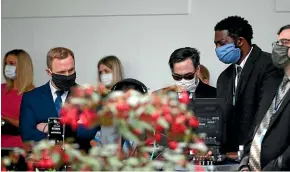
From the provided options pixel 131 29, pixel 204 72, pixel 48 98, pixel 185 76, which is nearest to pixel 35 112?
pixel 48 98

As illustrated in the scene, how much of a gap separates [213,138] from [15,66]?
8.09ft

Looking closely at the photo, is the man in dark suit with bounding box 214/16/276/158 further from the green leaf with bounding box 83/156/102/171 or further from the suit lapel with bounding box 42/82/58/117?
the green leaf with bounding box 83/156/102/171

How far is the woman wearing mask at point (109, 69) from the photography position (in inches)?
240

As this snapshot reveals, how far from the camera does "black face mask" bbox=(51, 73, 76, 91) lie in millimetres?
4574

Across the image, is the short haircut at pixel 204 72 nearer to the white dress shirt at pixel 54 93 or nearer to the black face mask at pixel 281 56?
the white dress shirt at pixel 54 93

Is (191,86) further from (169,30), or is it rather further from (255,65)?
(169,30)

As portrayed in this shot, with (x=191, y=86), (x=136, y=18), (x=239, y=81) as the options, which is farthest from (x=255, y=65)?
(x=136, y=18)

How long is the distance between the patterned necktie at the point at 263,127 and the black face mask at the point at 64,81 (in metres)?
1.27

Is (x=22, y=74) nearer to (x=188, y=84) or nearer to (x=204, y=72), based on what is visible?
(x=204, y=72)

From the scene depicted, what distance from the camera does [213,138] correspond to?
13.1 feet

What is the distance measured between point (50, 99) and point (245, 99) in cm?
130

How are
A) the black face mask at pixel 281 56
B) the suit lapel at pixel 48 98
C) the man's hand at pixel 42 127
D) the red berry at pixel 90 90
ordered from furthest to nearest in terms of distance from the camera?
1. the suit lapel at pixel 48 98
2. the man's hand at pixel 42 127
3. the black face mask at pixel 281 56
4. the red berry at pixel 90 90

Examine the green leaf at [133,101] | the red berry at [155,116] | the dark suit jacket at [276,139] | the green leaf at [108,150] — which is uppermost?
the green leaf at [133,101]

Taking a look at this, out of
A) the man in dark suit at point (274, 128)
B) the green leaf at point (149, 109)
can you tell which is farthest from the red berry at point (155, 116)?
the man in dark suit at point (274, 128)
